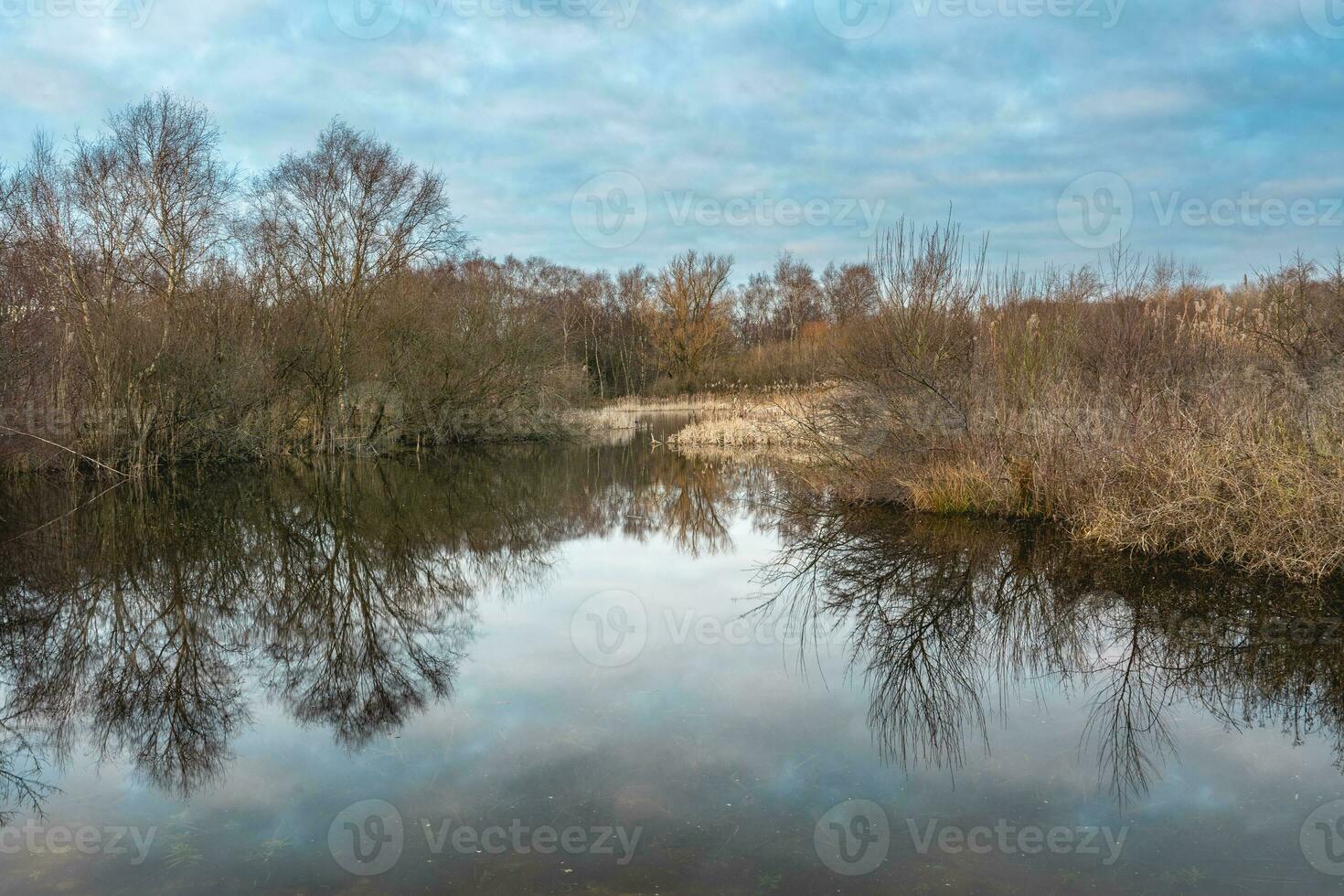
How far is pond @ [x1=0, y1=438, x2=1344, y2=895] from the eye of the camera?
3.33 meters

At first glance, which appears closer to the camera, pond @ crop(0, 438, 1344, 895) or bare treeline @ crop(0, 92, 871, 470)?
pond @ crop(0, 438, 1344, 895)

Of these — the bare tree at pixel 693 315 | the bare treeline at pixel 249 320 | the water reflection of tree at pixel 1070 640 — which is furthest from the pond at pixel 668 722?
the bare tree at pixel 693 315

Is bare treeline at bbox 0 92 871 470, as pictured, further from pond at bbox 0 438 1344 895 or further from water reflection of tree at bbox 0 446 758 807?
pond at bbox 0 438 1344 895

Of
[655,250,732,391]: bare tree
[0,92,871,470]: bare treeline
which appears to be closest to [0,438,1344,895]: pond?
[0,92,871,470]: bare treeline

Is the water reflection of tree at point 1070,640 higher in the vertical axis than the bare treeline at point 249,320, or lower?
lower

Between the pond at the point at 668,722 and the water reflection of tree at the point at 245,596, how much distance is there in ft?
0.14

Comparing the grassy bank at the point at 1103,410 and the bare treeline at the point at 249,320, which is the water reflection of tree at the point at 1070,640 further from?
the bare treeline at the point at 249,320

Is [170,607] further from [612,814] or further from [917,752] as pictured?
[917,752]

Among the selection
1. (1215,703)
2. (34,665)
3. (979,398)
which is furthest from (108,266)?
(1215,703)

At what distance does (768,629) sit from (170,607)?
5.02m

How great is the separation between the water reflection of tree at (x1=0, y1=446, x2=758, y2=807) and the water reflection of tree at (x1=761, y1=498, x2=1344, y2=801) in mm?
2734

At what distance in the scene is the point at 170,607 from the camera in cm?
717

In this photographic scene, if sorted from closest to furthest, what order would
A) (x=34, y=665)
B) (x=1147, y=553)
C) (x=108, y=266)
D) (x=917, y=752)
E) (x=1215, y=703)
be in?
(x=917, y=752) < (x=1215, y=703) < (x=34, y=665) < (x=1147, y=553) < (x=108, y=266)

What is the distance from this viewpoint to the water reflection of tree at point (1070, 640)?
4.61 m
